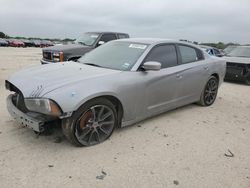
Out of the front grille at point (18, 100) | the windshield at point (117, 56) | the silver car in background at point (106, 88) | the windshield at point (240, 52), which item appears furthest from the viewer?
the windshield at point (240, 52)

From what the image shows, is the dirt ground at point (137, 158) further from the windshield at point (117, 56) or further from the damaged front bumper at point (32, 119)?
the windshield at point (117, 56)

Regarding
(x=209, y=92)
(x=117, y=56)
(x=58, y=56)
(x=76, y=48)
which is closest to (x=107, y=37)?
(x=76, y=48)

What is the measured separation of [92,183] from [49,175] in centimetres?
52

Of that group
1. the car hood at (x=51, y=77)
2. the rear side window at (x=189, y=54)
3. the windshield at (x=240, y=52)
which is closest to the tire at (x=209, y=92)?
the rear side window at (x=189, y=54)

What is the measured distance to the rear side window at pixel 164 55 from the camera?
4.28 metres

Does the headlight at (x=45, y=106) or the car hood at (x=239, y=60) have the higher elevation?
the car hood at (x=239, y=60)

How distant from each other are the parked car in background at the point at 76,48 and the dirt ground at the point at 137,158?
3774 mm

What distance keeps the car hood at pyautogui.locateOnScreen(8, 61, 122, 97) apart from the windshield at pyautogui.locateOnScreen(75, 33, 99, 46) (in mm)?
4950

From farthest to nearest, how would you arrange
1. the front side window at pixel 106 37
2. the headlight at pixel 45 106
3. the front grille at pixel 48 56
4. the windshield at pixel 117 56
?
the front side window at pixel 106 37, the front grille at pixel 48 56, the windshield at pixel 117 56, the headlight at pixel 45 106

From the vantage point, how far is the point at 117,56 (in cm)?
431

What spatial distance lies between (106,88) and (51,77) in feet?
2.72

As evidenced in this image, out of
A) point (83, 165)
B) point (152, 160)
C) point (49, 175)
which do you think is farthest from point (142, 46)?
point (49, 175)

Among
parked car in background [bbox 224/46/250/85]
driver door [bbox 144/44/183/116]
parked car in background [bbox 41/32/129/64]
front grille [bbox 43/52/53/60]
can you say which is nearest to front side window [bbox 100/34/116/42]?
parked car in background [bbox 41/32/129/64]

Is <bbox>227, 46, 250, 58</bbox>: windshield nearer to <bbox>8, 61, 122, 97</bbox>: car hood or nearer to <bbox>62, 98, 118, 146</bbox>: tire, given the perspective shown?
<bbox>8, 61, 122, 97</bbox>: car hood
